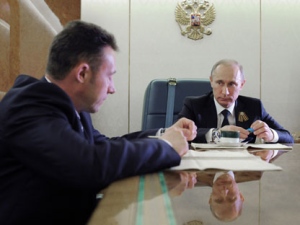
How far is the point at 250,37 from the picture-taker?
13.3 feet

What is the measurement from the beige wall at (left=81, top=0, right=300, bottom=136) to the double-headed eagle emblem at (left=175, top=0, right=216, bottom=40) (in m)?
0.06

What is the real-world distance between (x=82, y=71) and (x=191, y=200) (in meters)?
0.63

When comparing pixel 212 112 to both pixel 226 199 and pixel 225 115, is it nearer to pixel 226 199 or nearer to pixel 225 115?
pixel 225 115

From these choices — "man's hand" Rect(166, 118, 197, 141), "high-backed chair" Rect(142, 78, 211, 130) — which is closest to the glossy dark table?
"man's hand" Rect(166, 118, 197, 141)

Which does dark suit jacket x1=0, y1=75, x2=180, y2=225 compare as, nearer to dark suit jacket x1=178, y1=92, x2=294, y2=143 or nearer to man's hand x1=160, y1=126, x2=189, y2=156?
man's hand x1=160, y1=126, x2=189, y2=156

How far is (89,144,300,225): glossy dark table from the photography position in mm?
602

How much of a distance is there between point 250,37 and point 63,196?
3.55 meters

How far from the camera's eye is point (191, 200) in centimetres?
74

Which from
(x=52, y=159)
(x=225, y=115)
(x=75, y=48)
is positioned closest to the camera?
(x=52, y=159)

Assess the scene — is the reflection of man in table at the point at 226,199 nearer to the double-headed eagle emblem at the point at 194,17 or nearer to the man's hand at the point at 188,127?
the man's hand at the point at 188,127

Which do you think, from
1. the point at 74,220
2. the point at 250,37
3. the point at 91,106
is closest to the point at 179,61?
the point at 250,37

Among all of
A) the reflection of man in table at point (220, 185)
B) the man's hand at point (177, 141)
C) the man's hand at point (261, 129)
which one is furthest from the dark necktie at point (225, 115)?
the reflection of man in table at point (220, 185)

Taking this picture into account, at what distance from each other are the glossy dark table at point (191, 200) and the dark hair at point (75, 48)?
448 mm

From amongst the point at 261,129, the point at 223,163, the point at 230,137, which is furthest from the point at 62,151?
the point at 261,129
